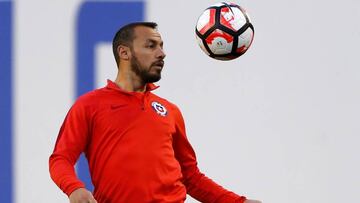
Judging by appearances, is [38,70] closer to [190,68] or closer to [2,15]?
[2,15]

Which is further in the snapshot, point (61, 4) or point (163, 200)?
point (61, 4)

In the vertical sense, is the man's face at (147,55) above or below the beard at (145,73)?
above

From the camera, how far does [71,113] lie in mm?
4395

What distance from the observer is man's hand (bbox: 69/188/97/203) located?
4.02 metres

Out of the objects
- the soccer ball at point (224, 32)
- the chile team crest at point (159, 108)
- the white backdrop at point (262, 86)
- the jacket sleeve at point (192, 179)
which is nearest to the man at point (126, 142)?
the chile team crest at point (159, 108)

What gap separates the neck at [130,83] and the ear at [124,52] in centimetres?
9

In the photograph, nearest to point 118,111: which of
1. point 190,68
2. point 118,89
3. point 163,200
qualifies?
point 118,89

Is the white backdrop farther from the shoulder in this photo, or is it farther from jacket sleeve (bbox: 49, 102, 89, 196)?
jacket sleeve (bbox: 49, 102, 89, 196)

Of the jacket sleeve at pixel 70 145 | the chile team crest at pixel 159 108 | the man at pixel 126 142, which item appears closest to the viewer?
the jacket sleeve at pixel 70 145

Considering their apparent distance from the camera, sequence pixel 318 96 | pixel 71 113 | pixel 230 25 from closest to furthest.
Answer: pixel 71 113
pixel 230 25
pixel 318 96

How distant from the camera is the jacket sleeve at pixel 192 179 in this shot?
4.71 m

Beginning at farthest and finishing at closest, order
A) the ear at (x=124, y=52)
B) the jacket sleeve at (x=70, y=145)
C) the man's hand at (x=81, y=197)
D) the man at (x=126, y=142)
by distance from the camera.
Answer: the ear at (x=124, y=52) < the man at (x=126, y=142) < the jacket sleeve at (x=70, y=145) < the man's hand at (x=81, y=197)

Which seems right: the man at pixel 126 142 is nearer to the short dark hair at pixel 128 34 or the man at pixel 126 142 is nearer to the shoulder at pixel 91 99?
the shoulder at pixel 91 99

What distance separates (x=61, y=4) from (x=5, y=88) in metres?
0.58
